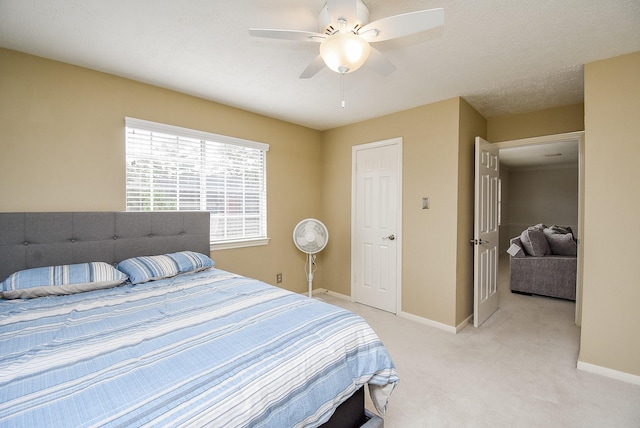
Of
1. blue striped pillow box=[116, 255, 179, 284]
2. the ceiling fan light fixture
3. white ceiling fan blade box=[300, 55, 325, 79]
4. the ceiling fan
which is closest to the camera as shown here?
the ceiling fan

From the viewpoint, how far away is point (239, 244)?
3.29 metres

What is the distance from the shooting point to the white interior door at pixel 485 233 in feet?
9.99

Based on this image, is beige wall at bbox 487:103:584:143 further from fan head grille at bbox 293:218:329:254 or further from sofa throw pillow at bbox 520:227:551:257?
fan head grille at bbox 293:218:329:254

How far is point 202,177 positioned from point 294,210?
1.29 meters

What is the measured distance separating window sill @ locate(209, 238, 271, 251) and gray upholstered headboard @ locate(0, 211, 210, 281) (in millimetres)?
195

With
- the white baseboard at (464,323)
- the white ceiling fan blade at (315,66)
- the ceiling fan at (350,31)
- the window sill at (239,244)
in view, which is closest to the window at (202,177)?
the window sill at (239,244)

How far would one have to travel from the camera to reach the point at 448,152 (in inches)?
118

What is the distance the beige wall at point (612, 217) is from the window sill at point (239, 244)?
3076 mm

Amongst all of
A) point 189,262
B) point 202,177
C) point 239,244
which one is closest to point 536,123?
point 239,244

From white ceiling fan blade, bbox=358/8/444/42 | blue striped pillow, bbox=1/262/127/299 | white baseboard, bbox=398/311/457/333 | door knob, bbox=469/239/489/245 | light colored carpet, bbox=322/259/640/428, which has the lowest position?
light colored carpet, bbox=322/259/640/428

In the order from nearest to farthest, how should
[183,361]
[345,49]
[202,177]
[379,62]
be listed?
[183,361]
[345,49]
[379,62]
[202,177]

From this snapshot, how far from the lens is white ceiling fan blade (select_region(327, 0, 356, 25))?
1277 mm

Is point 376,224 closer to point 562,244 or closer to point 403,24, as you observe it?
point 403,24

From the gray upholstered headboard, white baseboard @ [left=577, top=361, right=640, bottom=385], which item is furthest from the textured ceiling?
white baseboard @ [left=577, top=361, right=640, bottom=385]
